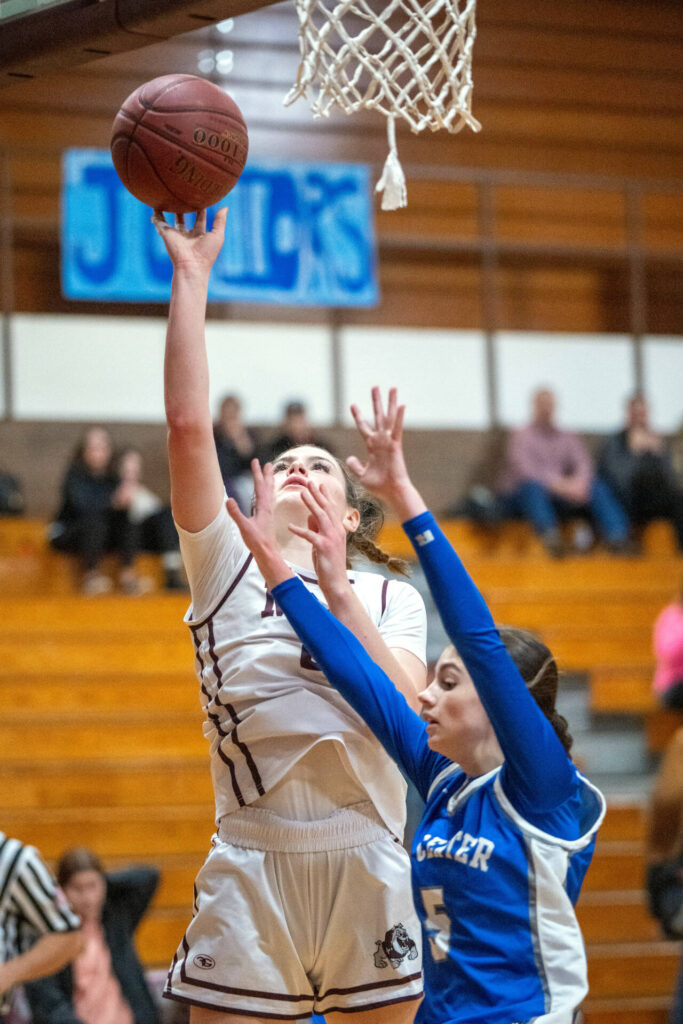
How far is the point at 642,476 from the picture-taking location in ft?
33.8

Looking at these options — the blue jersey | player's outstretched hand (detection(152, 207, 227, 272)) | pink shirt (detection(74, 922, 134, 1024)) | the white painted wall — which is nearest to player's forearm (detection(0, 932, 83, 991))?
pink shirt (detection(74, 922, 134, 1024))

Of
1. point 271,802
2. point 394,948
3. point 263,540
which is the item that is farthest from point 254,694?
point 394,948

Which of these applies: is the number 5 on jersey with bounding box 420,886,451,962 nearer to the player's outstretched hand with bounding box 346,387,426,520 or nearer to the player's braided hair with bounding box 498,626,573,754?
the player's braided hair with bounding box 498,626,573,754

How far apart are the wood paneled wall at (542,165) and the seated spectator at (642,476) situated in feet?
6.33

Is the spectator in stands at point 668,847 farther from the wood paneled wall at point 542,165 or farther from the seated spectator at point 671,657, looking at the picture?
the wood paneled wall at point 542,165

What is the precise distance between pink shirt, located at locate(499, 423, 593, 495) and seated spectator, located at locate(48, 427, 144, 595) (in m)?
2.97

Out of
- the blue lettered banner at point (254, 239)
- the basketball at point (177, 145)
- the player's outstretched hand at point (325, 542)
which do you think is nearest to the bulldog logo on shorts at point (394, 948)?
the player's outstretched hand at point (325, 542)

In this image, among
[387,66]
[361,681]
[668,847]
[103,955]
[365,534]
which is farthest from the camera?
[103,955]

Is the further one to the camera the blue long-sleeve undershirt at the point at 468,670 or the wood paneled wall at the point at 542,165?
the wood paneled wall at the point at 542,165

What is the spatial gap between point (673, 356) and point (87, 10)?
9.70 meters

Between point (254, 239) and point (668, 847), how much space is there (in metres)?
6.98

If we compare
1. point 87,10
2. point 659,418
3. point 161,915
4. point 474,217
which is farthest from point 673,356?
point 87,10

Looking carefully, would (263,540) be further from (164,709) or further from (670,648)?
(164,709)

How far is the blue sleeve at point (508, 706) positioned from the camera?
238 centimetres
